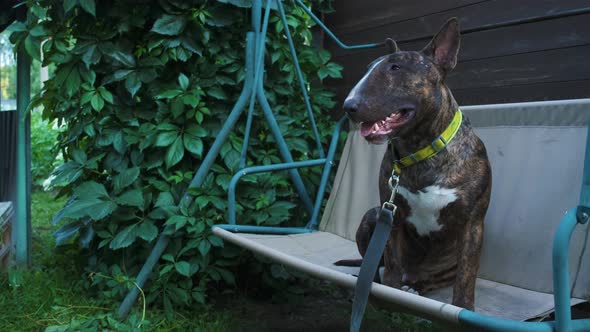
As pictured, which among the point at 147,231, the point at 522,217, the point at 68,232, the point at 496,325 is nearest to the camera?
the point at 496,325

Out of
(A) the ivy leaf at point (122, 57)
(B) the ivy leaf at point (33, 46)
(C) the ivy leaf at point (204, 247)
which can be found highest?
(B) the ivy leaf at point (33, 46)

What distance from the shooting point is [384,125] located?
5.12 ft

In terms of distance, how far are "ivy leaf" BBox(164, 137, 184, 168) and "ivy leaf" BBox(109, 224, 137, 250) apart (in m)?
0.34

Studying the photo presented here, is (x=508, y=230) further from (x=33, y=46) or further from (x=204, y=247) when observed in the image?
(x=33, y=46)

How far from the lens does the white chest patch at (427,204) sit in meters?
1.65

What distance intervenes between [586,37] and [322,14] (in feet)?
5.66

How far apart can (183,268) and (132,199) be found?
38cm

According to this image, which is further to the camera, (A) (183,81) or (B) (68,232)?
(B) (68,232)

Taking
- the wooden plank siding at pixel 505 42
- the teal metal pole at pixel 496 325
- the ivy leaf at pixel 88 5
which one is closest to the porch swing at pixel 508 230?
the teal metal pole at pixel 496 325

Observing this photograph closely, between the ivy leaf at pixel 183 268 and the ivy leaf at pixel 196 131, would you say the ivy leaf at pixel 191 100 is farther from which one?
the ivy leaf at pixel 183 268

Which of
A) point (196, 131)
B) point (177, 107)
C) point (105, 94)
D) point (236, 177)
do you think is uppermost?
point (105, 94)

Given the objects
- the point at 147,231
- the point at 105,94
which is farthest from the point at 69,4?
the point at 147,231

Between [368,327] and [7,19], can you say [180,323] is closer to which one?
[368,327]

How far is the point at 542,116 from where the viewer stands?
2.01 meters
